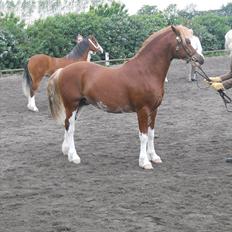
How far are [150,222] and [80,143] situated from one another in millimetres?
3802

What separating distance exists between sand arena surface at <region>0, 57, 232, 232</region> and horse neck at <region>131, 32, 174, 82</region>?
1.30 meters

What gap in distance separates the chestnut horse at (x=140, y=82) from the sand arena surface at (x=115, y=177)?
1.60 ft

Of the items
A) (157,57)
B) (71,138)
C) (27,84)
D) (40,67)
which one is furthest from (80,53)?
(157,57)

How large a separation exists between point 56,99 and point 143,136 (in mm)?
1451

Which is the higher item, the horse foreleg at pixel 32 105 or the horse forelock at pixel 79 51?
the horse forelock at pixel 79 51

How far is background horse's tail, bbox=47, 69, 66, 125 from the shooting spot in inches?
279

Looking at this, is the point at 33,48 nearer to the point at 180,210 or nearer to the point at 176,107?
the point at 176,107

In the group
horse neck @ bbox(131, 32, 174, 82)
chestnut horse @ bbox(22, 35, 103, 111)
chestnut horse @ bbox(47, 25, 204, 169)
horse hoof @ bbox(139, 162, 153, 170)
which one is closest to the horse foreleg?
chestnut horse @ bbox(22, 35, 103, 111)

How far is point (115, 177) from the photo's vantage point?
20.3 feet

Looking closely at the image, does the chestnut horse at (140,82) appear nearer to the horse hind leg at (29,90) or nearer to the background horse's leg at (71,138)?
the background horse's leg at (71,138)

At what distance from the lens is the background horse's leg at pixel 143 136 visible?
6.49m

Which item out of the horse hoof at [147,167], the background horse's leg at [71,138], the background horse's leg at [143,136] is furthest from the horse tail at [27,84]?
the horse hoof at [147,167]

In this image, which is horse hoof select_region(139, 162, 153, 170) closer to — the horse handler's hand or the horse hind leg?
the horse handler's hand

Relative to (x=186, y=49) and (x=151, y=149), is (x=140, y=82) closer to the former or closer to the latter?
(x=186, y=49)
